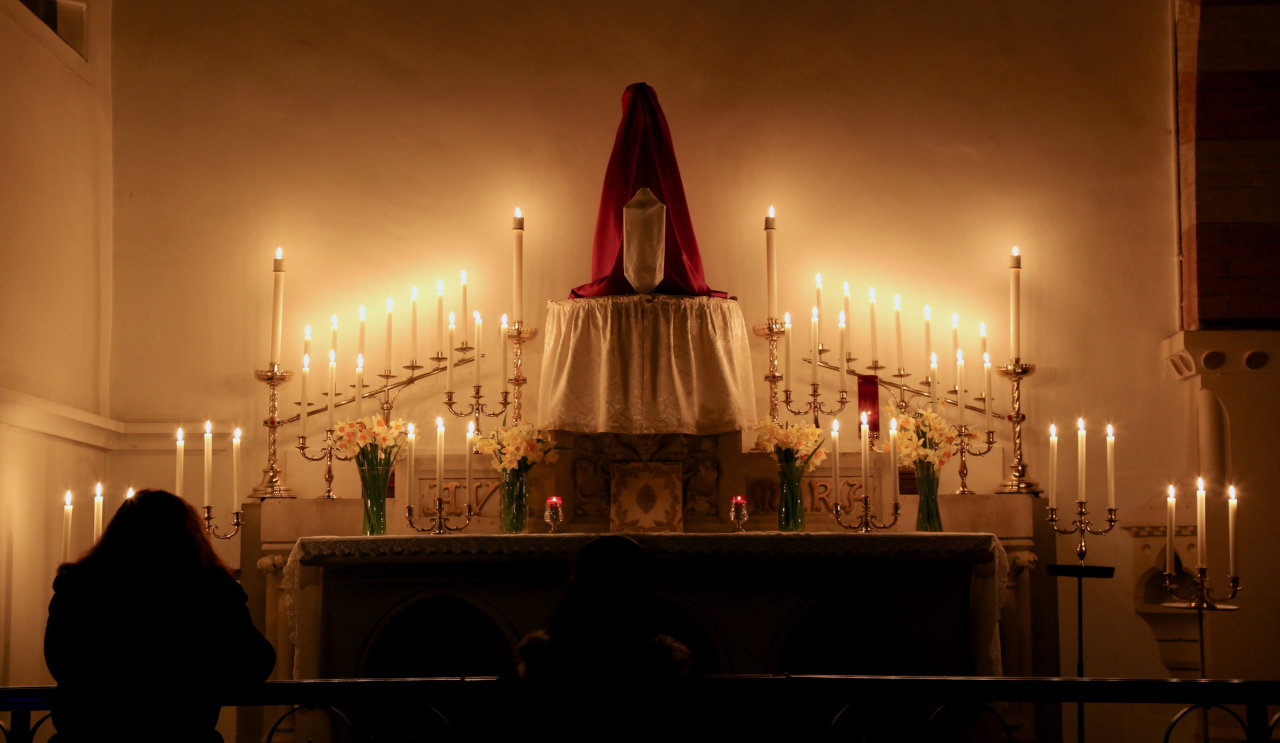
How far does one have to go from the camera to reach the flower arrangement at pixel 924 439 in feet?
18.5

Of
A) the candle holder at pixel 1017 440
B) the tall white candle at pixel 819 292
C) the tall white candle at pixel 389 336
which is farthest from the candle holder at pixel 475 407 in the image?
the candle holder at pixel 1017 440

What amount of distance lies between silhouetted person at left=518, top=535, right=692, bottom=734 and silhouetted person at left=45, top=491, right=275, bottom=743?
0.84 meters

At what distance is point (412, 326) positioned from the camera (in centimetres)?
663

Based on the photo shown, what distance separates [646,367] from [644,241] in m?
0.56

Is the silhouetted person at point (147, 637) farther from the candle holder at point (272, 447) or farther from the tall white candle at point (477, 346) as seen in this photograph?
the tall white candle at point (477, 346)

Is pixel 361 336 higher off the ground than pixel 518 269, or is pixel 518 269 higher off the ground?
pixel 518 269

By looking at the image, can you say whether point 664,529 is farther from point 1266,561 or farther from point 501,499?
point 1266,561

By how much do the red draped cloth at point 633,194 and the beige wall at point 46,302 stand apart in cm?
250

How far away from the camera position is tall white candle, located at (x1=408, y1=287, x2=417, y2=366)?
639 centimetres

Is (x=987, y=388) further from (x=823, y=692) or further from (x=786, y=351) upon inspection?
(x=823, y=692)

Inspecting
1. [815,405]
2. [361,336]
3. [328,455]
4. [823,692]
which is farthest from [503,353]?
[823,692]

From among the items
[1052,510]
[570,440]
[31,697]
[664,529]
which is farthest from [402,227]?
[31,697]

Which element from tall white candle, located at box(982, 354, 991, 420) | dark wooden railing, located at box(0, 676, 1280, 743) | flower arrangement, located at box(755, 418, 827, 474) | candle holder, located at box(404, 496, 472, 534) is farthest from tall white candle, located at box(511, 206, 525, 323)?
→ dark wooden railing, located at box(0, 676, 1280, 743)

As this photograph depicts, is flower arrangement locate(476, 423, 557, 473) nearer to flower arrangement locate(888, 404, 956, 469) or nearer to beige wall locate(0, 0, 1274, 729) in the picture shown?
beige wall locate(0, 0, 1274, 729)
